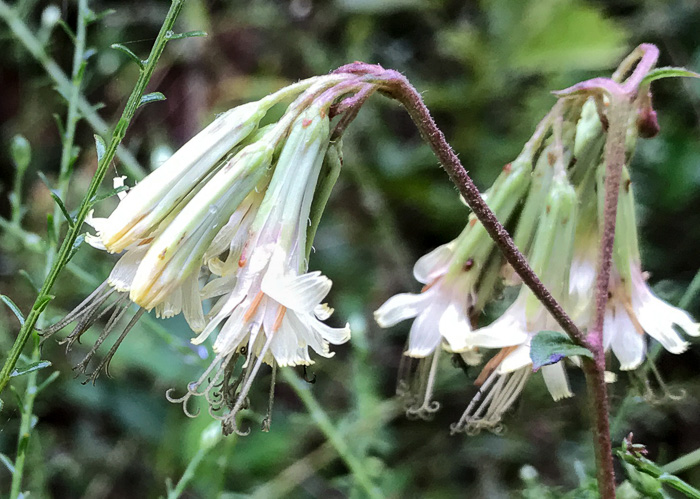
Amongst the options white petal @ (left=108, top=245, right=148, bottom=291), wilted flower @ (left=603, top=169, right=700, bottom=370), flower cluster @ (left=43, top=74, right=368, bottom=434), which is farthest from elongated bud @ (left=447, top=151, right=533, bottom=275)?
white petal @ (left=108, top=245, right=148, bottom=291)

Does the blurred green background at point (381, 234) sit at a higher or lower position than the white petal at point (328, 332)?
lower

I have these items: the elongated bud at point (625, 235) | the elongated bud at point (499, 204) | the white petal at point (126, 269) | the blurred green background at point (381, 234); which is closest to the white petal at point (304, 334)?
the white petal at point (126, 269)

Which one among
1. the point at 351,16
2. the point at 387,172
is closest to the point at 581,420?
the point at 387,172

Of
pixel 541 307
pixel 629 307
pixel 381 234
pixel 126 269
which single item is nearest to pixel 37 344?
pixel 126 269

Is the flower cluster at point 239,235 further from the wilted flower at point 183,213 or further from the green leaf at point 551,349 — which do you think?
the green leaf at point 551,349

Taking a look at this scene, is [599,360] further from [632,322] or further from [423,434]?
[423,434]

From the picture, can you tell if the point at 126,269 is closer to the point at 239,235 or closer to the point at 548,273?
the point at 239,235

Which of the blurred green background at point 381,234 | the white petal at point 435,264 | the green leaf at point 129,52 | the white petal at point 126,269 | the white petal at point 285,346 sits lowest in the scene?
the blurred green background at point 381,234
